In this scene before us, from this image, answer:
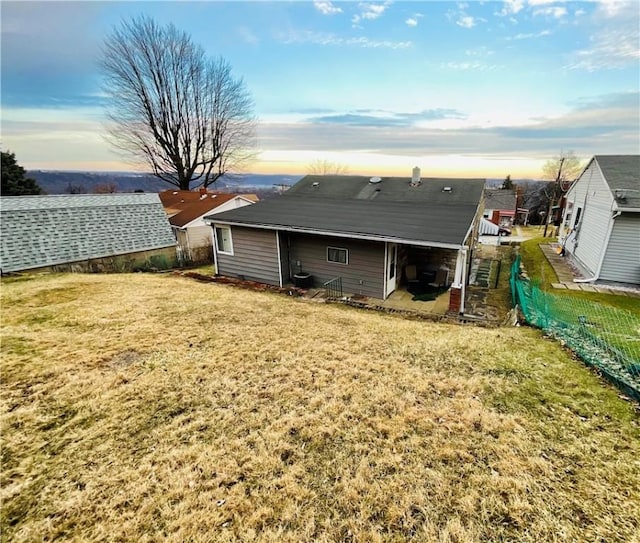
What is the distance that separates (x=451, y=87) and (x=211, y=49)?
19.0 metres

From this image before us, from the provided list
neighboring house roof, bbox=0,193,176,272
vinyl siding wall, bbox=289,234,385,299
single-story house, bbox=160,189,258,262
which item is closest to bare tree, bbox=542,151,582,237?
vinyl siding wall, bbox=289,234,385,299

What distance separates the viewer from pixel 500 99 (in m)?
16.2

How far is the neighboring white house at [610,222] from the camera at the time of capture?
34.3ft

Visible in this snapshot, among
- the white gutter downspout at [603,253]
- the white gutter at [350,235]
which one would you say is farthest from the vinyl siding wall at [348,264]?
the white gutter downspout at [603,253]

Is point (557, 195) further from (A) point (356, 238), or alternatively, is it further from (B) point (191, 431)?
(B) point (191, 431)

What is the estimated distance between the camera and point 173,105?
79.6ft

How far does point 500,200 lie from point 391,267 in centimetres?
3432

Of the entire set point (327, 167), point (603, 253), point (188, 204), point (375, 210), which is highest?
point (327, 167)

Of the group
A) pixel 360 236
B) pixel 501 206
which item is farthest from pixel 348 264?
pixel 501 206

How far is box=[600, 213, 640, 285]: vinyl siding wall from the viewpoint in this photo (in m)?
10.5

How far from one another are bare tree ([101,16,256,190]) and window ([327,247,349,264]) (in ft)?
69.9

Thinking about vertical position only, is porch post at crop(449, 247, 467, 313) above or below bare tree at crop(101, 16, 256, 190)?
below

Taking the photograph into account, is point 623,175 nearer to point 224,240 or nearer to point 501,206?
point 224,240

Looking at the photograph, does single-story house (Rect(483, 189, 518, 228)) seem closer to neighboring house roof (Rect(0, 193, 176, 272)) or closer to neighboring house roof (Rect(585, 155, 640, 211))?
neighboring house roof (Rect(585, 155, 640, 211))
